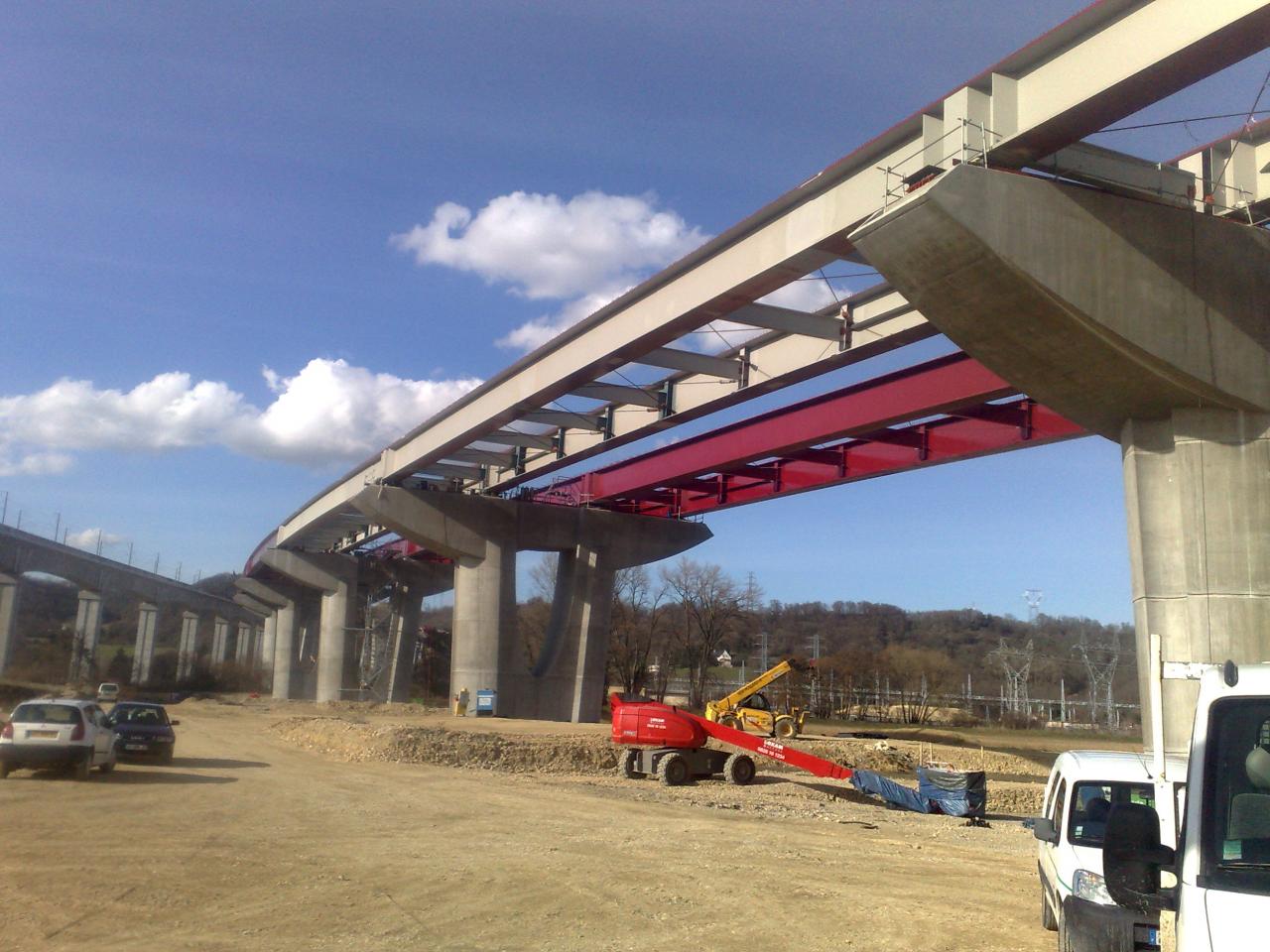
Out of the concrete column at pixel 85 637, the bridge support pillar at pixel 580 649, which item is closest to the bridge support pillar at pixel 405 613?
the concrete column at pixel 85 637

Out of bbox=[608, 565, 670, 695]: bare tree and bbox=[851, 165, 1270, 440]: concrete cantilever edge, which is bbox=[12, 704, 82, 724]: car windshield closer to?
bbox=[851, 165, 1270, 440]: concrete cantilever edge

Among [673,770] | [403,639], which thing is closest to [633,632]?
[403,639]

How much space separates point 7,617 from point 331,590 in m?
18.7

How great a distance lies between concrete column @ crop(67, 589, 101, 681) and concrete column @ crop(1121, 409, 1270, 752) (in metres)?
75.7

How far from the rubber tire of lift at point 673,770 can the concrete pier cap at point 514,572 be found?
61.1 feet

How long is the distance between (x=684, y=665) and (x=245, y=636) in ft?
254

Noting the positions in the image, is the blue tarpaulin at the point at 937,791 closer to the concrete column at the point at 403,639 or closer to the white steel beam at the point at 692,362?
the white steel beam at the point at 692,362

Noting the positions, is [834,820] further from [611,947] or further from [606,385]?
[606,385]

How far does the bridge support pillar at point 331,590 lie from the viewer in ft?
217

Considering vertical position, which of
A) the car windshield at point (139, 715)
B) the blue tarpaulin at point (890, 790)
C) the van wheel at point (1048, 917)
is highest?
the car windshield at point (139, 715)

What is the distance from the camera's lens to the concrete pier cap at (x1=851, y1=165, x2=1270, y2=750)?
13602 mm

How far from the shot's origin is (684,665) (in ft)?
272

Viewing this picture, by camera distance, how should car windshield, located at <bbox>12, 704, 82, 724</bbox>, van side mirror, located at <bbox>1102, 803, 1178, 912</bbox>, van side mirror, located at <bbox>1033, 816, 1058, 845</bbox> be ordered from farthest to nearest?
1. car windshield, located at <bbox>12, 704, 82, 724</bbox>
2. van side mirror, located at <bbox>1033, 816, 1058, 845</bbox>
3. van side mirror, located at <bbox>1102, 803, 1178, 912</bbox>

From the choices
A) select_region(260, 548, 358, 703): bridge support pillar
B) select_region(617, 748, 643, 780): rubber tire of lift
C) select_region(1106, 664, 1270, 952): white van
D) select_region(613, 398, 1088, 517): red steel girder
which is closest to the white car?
select_region(617, 748, 643, 780): rubber tire of lift
